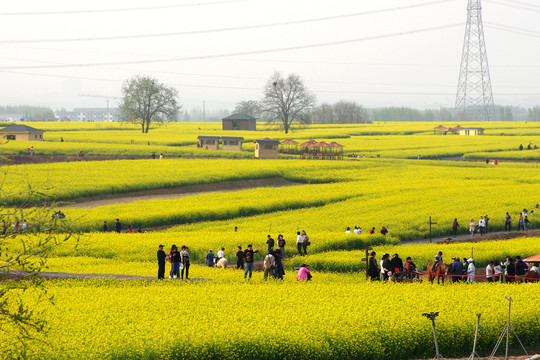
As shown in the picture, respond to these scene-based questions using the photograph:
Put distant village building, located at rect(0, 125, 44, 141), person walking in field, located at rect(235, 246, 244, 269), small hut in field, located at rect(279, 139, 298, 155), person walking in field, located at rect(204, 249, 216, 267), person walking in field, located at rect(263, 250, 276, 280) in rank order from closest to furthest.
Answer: person walking in field, located at rect(263, 250, 276, 280) → person walking in field, located at rect(235, 246, 244, 269) → person walking in field, located at rect(204, 249, 216, 267) → small hut in field, located at rect(279, 139, 298, 155) → distant village building, located at rect(0, 125, 44, 141)

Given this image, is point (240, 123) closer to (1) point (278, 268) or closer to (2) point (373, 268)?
(1) point (278, 268)

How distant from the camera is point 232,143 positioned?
4269 inches

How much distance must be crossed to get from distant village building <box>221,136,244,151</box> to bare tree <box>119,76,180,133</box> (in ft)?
170

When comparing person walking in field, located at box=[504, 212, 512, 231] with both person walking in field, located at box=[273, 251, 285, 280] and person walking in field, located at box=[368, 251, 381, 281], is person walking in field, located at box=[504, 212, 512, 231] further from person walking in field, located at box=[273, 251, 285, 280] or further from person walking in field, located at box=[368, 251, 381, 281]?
person walking in field, located at box=[273, 251, 285, 280]

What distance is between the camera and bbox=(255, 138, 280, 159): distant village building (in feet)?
324

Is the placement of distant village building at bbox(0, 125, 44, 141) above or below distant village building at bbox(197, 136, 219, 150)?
above

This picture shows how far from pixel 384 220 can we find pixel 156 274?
23.7 m

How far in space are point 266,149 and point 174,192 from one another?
34.2m

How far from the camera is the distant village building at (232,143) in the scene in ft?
352

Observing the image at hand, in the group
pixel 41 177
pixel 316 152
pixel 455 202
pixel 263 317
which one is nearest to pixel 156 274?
pixel 263 317

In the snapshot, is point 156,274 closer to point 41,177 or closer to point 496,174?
point 41,177

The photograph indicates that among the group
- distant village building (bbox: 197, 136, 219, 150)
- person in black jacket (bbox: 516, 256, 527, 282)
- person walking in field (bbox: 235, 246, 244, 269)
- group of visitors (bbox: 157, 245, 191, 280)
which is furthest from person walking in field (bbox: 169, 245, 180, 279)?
distant village building (bbox: 197, 136, 219, 150)

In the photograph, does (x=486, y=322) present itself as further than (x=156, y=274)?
No

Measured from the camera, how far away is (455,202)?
57.5m
